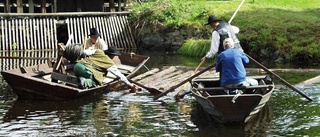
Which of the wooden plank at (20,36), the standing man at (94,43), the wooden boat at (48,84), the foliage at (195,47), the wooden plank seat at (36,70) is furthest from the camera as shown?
the wooden plank at (20,36)

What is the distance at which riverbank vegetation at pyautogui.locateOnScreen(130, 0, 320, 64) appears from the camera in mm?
24031

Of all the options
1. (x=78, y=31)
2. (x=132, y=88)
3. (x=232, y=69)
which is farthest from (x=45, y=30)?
(x=232, y=69)

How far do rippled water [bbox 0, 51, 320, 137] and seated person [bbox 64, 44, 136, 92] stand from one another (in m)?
0.59

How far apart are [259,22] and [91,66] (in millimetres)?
12802

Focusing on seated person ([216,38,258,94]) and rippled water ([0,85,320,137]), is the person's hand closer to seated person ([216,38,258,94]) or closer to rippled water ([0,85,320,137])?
rippled water ([0,85,320,137])

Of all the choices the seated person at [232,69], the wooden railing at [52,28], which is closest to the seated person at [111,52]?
the seated person at [232,69]

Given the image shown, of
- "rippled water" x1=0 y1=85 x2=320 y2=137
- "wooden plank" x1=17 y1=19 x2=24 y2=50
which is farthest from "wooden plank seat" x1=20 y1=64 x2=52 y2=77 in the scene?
"wooden plank" x1=17 y1=19 x2=24 y2=50

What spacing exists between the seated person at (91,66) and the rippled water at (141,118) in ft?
1.92

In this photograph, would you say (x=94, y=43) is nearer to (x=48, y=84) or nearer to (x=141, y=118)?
(x=48, y=84)

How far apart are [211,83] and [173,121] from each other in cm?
194

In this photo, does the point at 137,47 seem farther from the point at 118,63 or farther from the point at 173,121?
the point at 173,121

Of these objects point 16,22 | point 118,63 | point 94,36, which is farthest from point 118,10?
point 94,36

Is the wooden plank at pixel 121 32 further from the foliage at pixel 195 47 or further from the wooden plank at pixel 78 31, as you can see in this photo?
the foliage at pixel 195 47

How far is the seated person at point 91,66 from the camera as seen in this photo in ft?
50.3
